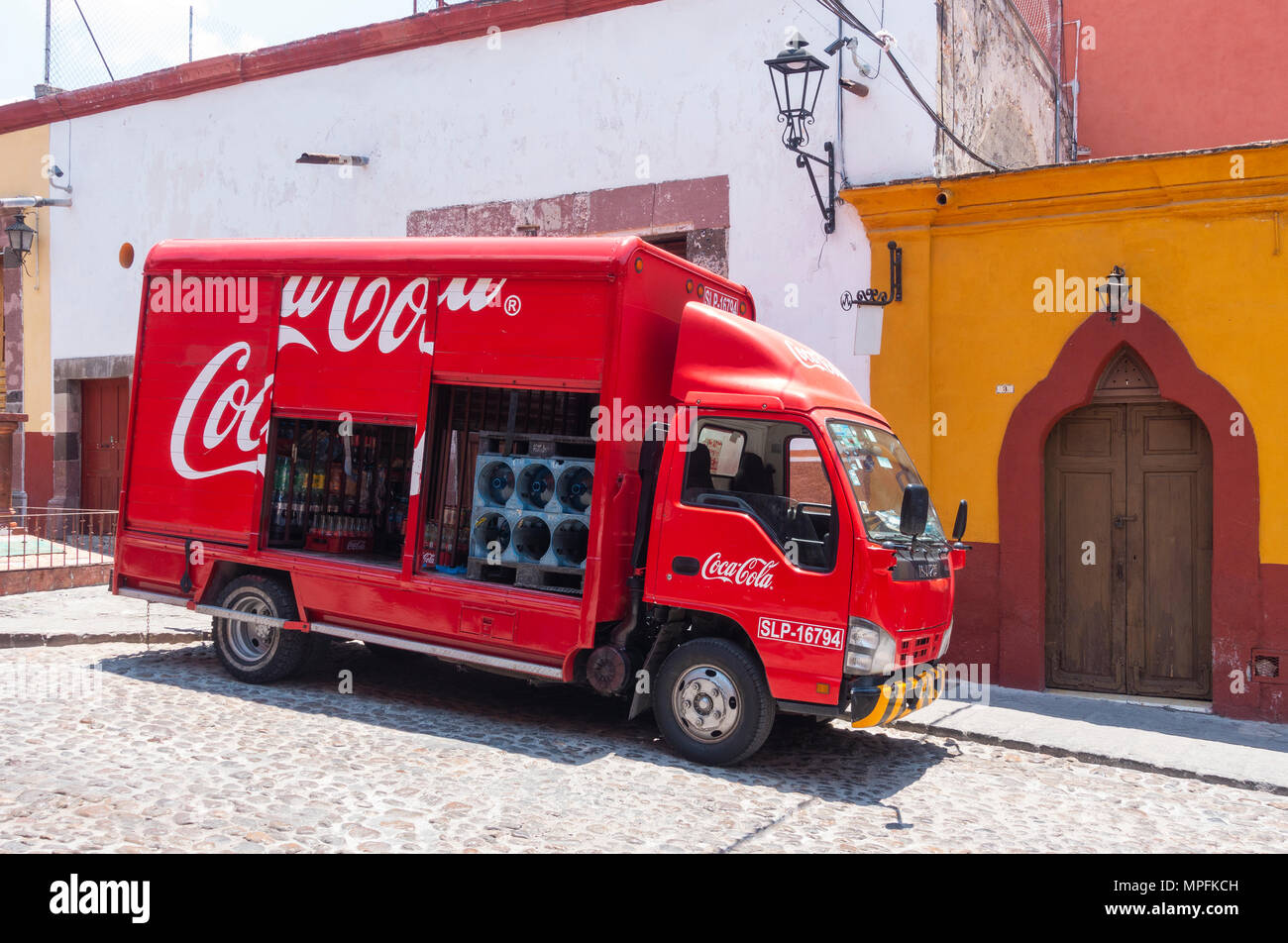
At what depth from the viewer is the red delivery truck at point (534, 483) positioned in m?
6.54

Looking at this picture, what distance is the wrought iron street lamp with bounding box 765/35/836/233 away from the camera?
10086mm

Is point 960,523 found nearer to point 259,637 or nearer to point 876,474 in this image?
point 876,474

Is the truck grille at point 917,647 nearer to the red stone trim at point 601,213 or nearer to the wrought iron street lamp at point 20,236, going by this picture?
the red stone trim at point 601,213

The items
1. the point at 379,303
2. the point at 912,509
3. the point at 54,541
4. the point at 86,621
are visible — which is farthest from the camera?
the point at 54,541

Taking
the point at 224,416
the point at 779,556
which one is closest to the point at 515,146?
the point at 224,416

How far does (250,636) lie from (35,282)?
1136cm

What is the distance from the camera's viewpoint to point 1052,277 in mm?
9438

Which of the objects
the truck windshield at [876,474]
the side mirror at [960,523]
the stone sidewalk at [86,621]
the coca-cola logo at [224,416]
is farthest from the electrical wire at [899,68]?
the stone sidewalk at [86,621]

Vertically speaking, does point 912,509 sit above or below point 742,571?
above

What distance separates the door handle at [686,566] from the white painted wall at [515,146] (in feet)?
13.2

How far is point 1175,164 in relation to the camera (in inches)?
344
